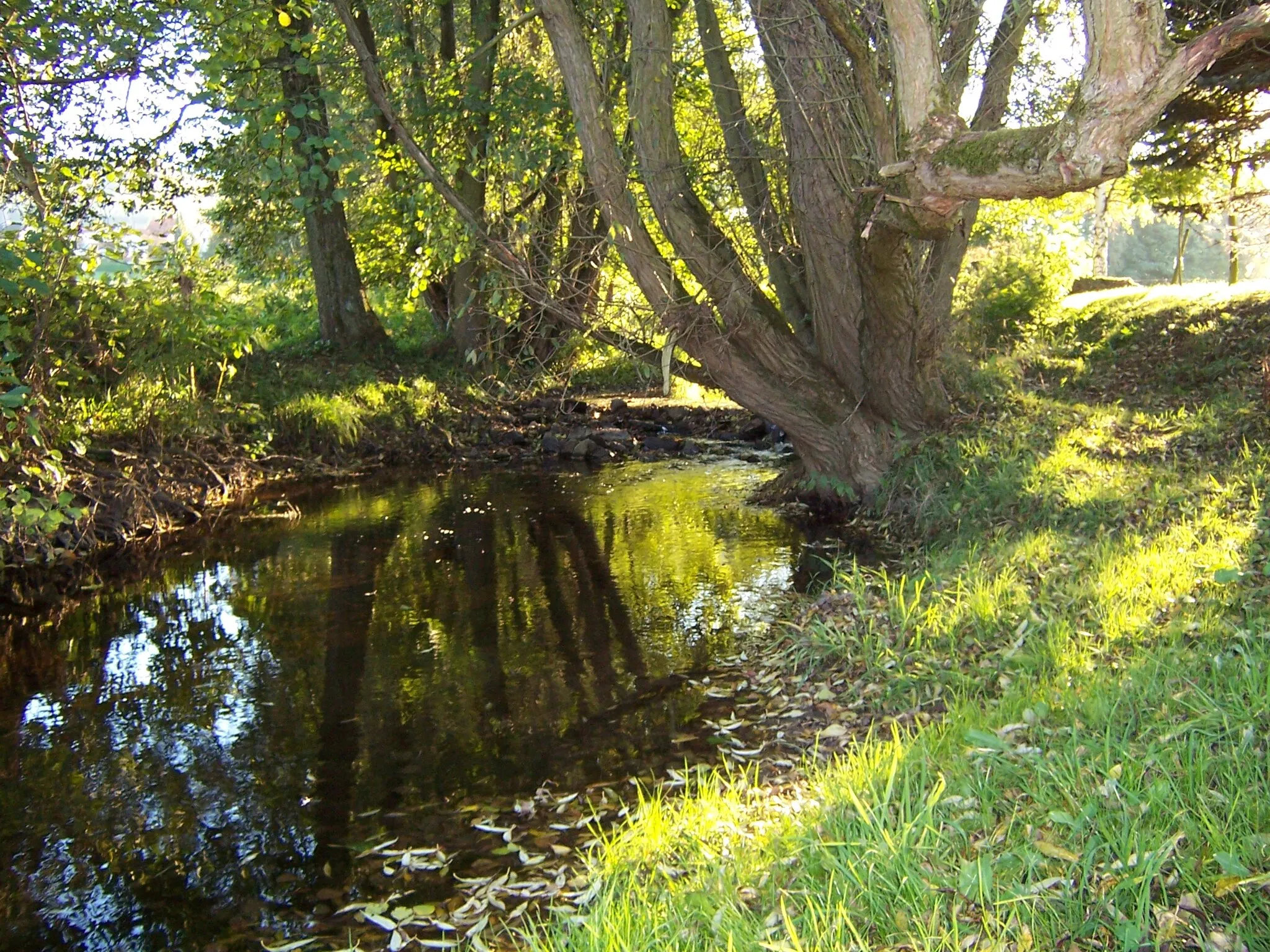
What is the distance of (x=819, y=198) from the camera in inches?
379

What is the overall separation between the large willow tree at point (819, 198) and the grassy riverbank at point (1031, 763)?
6.20 feet

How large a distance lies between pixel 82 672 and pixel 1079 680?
6.49 meters

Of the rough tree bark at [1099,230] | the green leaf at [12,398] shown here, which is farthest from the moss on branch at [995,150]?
the rough tree bark at [1099,230]

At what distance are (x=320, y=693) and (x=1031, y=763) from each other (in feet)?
15.0

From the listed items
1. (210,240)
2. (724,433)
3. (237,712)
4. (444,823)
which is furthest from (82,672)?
(210,240)

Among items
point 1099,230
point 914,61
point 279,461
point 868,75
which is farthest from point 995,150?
point 1099,230

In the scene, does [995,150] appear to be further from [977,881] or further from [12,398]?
[12,398]

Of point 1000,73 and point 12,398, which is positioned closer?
point 12,398

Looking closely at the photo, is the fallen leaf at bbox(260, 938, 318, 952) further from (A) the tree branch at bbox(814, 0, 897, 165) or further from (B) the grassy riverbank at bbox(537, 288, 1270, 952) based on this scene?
(A) the tree branch at bbox(814, 0, 897, 165)

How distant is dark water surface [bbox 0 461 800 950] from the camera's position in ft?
15.7

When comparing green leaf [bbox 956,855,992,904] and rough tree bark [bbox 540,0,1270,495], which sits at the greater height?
rough tree bark [bbox 540,0,1270,495]

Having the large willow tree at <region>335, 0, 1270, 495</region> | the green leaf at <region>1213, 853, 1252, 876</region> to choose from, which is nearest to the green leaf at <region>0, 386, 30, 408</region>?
the large willow tree at <region>335, 0, 1270, 495</region>

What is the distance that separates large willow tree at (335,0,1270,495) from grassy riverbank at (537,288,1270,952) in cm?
189

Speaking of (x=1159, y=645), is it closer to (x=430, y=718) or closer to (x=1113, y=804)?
(x=1113, y=804)
